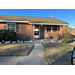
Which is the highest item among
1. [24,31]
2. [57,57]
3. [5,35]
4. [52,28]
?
[52,28]

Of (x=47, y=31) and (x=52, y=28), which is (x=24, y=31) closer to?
(x=47, y=31)

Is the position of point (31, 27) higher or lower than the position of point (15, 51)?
higher

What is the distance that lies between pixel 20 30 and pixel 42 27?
151 inches

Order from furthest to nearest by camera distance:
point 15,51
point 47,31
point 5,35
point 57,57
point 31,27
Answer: point 47,31 → point 31,27 → point 5,35 → point 15,51 → point 57,57

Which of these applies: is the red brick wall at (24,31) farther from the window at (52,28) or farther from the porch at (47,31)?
the window at (52,28)

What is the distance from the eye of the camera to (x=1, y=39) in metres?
6.71

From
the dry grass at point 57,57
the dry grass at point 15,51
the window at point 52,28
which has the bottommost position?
the dry grass at point 57,57

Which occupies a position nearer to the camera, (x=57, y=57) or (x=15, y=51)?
(x=57, y=57)

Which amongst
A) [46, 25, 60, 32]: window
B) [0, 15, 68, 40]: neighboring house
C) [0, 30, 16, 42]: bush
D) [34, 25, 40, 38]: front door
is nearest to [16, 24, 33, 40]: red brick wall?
[0, 15, 68, 40]: neighboring house

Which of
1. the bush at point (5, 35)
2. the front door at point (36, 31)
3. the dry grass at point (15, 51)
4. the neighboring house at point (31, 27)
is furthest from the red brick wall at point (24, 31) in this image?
the dry grass at point (15, 51)

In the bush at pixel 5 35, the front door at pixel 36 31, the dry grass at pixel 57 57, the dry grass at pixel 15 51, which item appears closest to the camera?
the dry grass at pixel 57 57

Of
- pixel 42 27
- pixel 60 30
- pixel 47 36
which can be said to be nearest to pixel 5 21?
pixel 42 27

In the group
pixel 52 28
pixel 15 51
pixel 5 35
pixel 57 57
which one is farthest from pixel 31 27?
pixel 57 57
